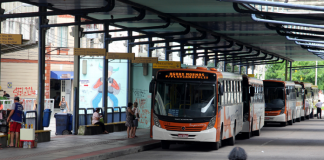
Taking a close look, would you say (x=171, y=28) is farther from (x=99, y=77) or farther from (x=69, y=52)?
(x=69, y=52)

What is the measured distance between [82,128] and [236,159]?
16.8m

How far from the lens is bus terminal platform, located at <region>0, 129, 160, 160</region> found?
13.6 metres

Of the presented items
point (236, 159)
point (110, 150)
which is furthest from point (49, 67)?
point (236, 159)

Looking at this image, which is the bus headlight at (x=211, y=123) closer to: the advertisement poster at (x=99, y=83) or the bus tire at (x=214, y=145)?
the bus tire at (x=214, y=145)

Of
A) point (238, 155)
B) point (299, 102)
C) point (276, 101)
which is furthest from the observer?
point (299, 102)

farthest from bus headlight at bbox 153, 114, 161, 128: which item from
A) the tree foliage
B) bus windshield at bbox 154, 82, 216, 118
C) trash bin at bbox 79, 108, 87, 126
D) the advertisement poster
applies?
the tree foliage

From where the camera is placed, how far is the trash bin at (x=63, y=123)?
21156 mm

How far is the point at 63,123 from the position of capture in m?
21.3

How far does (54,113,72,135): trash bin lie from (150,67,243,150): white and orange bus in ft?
18.2

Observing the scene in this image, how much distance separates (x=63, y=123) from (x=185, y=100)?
688 cm

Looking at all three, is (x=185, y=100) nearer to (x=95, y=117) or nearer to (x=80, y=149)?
(x=80, y=149)

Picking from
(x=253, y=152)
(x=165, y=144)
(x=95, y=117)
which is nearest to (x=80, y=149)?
(x=165, y=144)

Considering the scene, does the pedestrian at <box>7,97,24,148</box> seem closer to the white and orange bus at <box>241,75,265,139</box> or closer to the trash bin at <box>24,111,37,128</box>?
the trash bin at <box>24,111,37,128</box>

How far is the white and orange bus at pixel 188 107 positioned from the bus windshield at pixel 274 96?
636 inches
